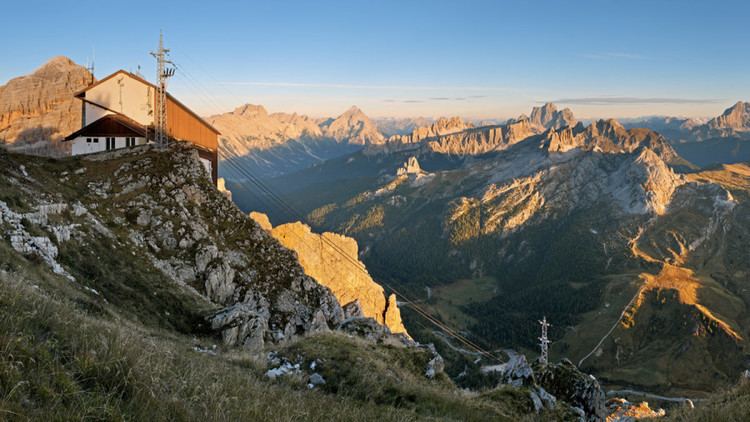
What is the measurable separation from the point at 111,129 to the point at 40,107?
60278mm

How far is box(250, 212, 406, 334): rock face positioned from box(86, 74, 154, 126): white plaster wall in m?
57.1

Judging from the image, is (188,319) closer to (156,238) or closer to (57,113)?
(156,238)

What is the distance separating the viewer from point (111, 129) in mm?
52781

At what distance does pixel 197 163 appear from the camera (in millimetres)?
49469

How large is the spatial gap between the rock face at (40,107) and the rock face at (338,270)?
148 feet

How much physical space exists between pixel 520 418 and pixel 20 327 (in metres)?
14.3

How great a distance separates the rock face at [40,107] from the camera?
92312 mm

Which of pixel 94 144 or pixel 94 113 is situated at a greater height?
pixel 94 113

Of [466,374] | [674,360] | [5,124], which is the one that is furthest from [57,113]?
[674,360]

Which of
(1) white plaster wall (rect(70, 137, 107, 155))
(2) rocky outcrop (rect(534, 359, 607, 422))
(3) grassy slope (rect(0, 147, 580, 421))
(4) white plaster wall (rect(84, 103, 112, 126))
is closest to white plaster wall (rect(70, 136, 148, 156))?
(1) white plaster wall (rect(70, 137, 107, 155))

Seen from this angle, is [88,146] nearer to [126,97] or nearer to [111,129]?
[111,129]

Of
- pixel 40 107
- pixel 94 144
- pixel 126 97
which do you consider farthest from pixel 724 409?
pixel 40 107

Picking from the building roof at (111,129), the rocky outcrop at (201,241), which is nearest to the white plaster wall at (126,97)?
the building roof at (111,129)

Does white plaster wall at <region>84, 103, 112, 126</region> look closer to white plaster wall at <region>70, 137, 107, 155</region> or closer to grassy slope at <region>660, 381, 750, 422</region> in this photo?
white plaster wall at <region>70, 137, 107, 155</region>
